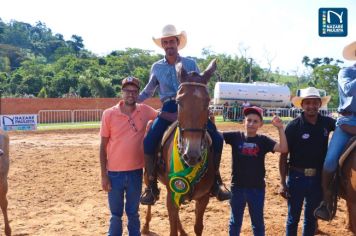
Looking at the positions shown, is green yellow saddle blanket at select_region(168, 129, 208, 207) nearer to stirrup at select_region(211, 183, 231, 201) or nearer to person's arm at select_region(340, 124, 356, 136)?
stirrup at select_region(211, 183, 231, 201)

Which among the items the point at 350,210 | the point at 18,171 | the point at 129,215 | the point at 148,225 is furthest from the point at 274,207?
the point at 18,171

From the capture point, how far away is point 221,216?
730 centimetres

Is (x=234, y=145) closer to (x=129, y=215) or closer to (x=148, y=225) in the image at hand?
(x=129, y=215)

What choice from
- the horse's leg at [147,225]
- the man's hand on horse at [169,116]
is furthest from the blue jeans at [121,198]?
the horse's leg at [147,225]

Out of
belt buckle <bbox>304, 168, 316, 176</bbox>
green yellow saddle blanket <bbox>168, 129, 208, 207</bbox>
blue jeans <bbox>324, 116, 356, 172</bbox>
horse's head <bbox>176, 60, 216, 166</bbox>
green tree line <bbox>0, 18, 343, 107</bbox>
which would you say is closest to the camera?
horse's head <bbox>176, 60, 216, 166</bbox>

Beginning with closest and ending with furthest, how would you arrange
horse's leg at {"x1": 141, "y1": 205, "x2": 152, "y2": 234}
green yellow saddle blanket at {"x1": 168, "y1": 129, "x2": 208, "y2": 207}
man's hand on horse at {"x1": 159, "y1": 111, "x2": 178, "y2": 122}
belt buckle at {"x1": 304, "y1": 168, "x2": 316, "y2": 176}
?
green yellow saddle blanket at {"x1": 168, "y1": 129, "x2": 208, "y2": 207}
belt buckle at {"x1": 304, "y1": 168, "x2": 316, "y2": 176}
man's hand on horse at {"x1": 159, "y1": 111, "x2": 178, "y2": 122}
horse's leg at {"x1": 141, "y1": 205, "x2": 152, "y2": 234}

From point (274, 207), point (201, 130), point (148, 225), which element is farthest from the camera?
point (274, 207)

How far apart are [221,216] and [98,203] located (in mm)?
2697

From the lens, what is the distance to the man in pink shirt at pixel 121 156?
503cm

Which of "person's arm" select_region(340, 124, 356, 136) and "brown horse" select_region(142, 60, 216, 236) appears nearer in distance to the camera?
"brown horse" select_region(142, 60, 216, 236)

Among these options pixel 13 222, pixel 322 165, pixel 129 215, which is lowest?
pixel 13 222

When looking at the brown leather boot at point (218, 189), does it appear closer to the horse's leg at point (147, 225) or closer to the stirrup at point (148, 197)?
the stirrup at point (148, 197)

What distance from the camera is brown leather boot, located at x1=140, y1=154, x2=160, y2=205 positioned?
204 inches

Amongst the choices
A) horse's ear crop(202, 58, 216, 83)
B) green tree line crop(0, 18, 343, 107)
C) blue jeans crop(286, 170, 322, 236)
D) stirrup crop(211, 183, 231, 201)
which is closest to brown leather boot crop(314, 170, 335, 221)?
blue jeans crop(286, 170, 322, 236)
